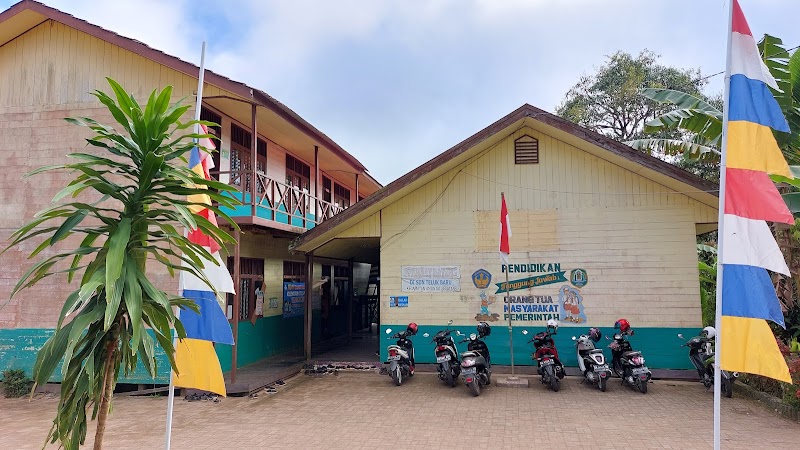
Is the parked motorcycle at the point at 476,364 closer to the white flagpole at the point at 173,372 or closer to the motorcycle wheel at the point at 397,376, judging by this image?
the motorcycle wheel at the point at 397,376

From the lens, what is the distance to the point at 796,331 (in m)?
9.54

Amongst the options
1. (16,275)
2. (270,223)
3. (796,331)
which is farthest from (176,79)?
(796,331)

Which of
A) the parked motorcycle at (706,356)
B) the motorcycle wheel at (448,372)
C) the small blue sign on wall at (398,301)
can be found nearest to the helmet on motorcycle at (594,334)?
the parked motorcycle at (706,356)

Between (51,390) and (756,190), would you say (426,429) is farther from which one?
(51,390)

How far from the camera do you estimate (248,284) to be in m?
11.2

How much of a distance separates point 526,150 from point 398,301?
407 centimetres

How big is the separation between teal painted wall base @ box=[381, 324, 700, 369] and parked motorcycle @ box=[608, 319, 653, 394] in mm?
581

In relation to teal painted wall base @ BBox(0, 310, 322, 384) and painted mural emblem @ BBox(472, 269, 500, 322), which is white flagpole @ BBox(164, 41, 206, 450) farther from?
painted mural emblem @ BBox(472, 269, 500, 322)

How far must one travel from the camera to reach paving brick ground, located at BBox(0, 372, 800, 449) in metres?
6.16

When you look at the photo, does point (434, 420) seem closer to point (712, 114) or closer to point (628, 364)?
point (628, 364)

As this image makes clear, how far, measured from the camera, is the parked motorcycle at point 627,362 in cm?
853

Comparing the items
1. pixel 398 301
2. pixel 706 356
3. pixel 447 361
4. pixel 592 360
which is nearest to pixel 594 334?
pixel 592 360

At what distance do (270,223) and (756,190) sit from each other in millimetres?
7760

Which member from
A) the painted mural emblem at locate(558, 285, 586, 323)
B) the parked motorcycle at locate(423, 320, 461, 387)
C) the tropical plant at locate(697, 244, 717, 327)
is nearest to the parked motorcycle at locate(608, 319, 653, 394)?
the painted mural emblem at locate(558, 285, 586, 323)
